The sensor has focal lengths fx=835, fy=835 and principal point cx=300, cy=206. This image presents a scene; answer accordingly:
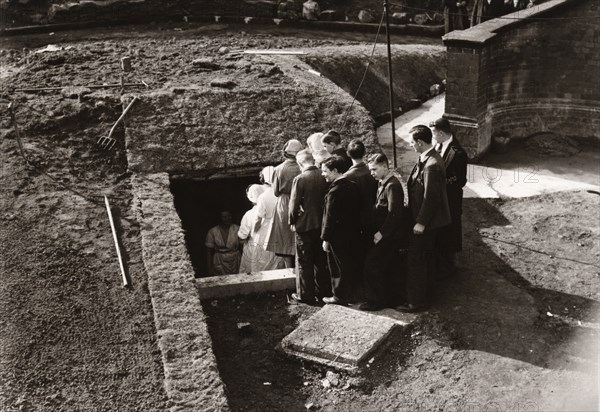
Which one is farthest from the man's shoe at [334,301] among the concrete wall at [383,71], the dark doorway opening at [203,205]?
the concrete wall at [383,71]

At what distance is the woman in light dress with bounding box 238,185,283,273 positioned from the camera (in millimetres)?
9906

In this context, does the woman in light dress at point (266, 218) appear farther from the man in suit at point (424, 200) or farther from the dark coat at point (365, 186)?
the man in suit at point (424, 200)

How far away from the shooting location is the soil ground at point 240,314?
7.35m

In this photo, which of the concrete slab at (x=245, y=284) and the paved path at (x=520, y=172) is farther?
the paved path at (x=520, y=172)

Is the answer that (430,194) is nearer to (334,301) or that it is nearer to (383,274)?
(383,274)

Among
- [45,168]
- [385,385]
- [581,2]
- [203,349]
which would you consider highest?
[581,2]

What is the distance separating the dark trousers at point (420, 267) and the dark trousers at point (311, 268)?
93cm

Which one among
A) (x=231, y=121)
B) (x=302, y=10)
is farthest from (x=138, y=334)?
(x=302, y=10)

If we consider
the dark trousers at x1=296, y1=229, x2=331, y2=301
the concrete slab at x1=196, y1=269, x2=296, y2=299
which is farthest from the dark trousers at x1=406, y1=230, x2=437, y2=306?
Answer: the concrete slab at x1=196, y1=269, x2=296, y2=299

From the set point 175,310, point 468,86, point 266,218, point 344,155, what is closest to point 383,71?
point 468,86

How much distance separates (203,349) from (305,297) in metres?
1.86

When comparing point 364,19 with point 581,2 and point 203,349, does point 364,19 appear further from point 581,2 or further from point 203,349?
point 203,349

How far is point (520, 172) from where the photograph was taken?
511 inches

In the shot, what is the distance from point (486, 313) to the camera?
8.72m
